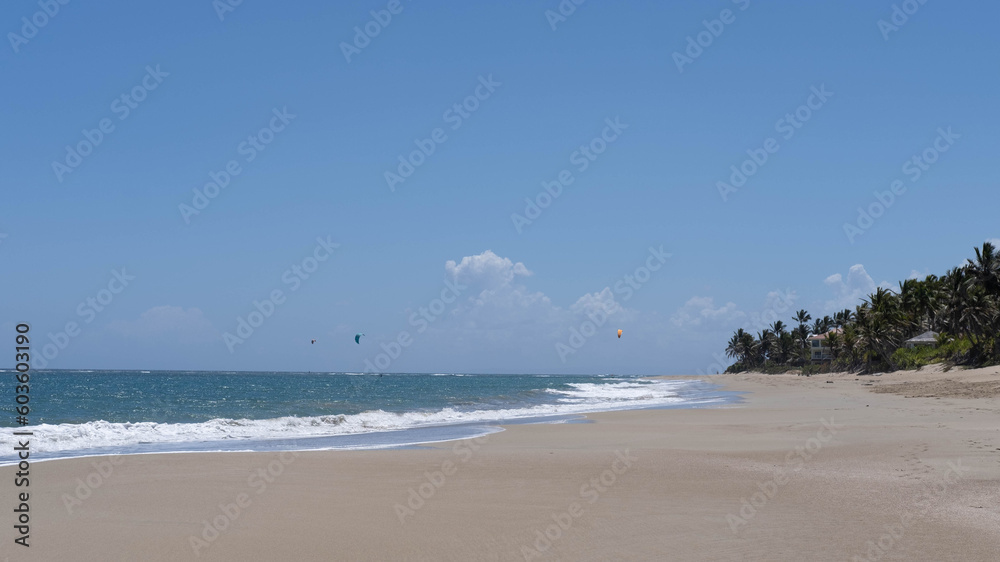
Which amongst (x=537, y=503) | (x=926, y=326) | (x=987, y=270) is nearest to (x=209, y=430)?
(x=537, y=503)

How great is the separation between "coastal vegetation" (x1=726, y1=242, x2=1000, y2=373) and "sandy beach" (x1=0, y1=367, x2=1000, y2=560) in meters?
48.0

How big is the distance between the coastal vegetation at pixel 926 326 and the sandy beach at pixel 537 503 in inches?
1890

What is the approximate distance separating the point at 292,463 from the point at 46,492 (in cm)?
410

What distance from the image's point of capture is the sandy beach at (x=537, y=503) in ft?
22.6

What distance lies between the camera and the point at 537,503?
911 cm

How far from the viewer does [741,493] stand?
9539 mm

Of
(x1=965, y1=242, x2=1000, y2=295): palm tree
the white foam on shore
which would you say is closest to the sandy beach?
the white foam on shore

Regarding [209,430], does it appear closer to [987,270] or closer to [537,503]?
[537,503]


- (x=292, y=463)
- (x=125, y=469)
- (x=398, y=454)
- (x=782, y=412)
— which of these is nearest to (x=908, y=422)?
(x=782, y=412)

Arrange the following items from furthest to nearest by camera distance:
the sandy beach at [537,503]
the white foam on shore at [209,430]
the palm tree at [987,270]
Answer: the palm tree at [987,270]
the white foam on shore at [209,430]
the sandy beach at [537,503]

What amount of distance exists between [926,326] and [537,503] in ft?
266

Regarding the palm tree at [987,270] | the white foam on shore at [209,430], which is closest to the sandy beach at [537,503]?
the white foam on shore at [209,430]

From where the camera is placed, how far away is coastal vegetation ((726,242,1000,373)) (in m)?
55.0

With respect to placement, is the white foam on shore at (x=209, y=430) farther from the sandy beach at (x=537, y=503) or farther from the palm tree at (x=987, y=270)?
the palm tree at (x=987, y=270)
